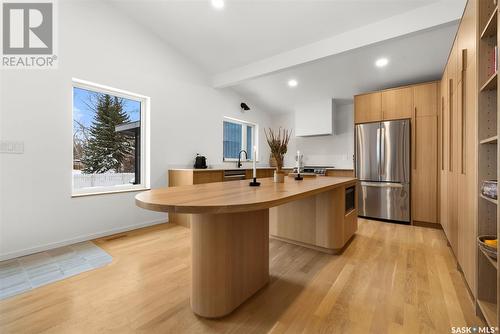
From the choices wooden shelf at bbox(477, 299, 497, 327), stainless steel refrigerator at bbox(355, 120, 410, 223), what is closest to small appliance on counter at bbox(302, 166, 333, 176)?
stainless steel refrigerator at bbox(355, 120, 410, 223)

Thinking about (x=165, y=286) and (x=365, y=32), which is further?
(x=365, y=32)

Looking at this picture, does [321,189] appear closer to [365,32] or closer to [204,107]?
[365,32]

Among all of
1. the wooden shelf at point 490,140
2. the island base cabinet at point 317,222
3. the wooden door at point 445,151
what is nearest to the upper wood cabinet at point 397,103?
the wooden door at point 445,151

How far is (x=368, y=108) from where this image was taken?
13.0 ft

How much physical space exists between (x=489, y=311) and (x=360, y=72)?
352 centimetres

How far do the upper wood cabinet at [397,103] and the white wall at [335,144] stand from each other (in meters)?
1.11

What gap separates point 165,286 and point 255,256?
775mm

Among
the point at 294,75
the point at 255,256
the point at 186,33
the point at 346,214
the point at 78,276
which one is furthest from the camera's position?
the point at 294,75

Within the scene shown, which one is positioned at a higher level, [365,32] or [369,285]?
[365,32]

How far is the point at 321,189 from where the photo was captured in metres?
1.77

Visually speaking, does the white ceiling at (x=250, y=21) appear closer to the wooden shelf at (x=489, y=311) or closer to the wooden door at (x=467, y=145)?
the wooden door at (x=467, y=145)

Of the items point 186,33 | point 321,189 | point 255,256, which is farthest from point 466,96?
point 186,33

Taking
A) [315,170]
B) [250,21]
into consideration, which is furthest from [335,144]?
[250,21]

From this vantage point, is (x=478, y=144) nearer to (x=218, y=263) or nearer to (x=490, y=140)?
(x=490, y=140)
